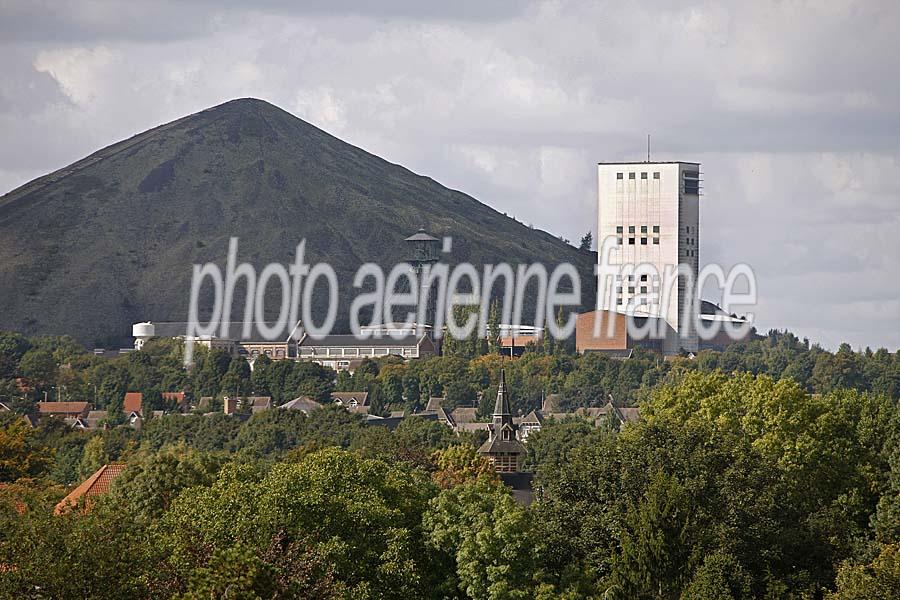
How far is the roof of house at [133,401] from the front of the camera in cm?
17738

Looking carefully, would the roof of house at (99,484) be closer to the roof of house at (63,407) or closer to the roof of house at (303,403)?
the roof of house at (303,403)

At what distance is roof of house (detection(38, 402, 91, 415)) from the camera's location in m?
175

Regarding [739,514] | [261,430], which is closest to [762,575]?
[739,514]

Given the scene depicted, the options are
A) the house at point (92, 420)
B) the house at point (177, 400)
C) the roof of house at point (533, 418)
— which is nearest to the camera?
the house at point (92, 420)

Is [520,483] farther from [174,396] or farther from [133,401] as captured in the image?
[174,396]

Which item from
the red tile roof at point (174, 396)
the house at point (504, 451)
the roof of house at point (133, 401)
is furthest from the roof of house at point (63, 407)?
the house at point (504, 451)

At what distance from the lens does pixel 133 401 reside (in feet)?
598

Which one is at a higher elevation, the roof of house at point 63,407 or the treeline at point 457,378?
the treeline at point 457,378

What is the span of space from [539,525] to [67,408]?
130918 mm

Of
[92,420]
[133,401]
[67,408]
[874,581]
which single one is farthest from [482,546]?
[133,401]

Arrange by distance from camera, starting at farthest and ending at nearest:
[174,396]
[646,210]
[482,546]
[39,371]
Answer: [39,371] < [646,210] < [174,396] < [482,546]

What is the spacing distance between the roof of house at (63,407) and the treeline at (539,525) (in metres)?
107

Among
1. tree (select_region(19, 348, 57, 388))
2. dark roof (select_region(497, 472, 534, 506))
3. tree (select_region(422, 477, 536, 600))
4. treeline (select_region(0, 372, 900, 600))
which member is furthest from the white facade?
tree (select_region(422, 477, 536, 600))

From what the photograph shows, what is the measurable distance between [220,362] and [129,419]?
33.3 m
